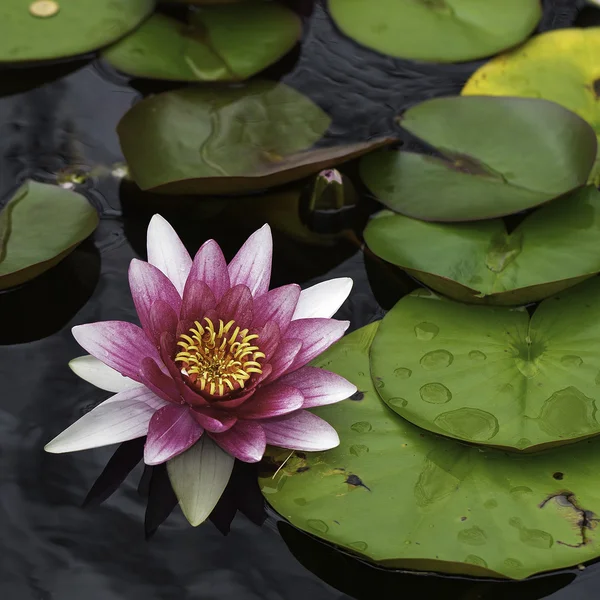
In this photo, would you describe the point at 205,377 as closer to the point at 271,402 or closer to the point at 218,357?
the point at 218,357

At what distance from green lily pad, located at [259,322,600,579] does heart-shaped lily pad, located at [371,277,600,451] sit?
0.07 m

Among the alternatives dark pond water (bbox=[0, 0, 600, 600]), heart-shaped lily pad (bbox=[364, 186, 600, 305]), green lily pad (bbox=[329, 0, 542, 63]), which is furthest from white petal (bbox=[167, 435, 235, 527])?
green lily pad (bbox=[329, 0, 542, 63])

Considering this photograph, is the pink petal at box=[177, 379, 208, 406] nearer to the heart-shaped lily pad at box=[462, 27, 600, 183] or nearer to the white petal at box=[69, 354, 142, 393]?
the white petal at box=[69, 354, 142, 393]

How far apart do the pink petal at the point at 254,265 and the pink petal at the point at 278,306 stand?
0.08 m

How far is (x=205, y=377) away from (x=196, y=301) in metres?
0.20

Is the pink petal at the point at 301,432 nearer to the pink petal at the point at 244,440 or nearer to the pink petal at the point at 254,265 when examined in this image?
the pink petal at the point at 244,440

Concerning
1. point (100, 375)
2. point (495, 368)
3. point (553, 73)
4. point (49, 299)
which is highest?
point (553, 73)

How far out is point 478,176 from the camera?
2.52 m

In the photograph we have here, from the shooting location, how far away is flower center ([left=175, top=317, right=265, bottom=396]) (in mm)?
1823

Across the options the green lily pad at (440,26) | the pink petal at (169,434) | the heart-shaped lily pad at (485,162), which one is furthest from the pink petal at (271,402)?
the green lily pad at (440,26)

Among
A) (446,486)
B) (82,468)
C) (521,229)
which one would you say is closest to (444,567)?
(446,486)

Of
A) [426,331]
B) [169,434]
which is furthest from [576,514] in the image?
[169,434]

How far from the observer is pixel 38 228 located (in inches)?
92.9

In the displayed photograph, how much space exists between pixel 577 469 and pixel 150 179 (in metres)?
1.51
